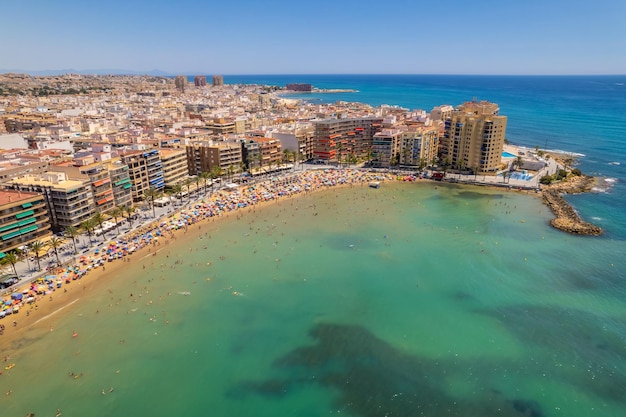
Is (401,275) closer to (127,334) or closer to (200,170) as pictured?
(127,334)

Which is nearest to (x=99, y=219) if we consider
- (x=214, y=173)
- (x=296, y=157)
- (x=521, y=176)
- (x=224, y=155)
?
(x=214, y=173)

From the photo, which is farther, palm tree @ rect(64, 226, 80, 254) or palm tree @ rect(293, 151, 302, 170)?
palm tree @ rect(293, 151, 302, 170)

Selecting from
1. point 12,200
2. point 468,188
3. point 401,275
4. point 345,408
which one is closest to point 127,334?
point 345,408

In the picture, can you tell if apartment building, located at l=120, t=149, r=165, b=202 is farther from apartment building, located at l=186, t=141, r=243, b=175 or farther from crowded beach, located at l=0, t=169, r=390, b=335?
apartment building, located at l=186, t=141, r=243, b=175

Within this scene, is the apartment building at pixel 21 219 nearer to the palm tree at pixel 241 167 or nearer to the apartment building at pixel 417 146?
the palm tree at pixel 241 167

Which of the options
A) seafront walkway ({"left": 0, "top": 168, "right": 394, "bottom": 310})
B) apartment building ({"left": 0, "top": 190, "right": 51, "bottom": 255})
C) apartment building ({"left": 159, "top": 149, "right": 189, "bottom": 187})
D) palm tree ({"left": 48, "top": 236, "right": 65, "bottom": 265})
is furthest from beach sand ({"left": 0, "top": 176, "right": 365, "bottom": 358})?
apartment building ({"left": 159, "top": 149, "right": 189, "bottom": 187})

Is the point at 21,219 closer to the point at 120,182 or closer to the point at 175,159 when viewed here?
the point at 120,182

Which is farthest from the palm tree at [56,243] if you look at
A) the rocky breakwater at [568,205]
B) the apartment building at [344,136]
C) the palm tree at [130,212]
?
the rocky breakwater at [568,205]
